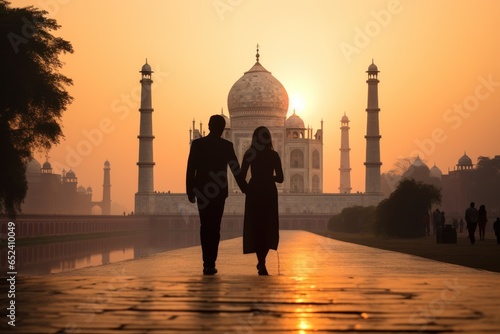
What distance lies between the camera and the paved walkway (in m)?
Result: 3.67

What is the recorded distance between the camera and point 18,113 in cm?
2403

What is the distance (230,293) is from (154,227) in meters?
58.3

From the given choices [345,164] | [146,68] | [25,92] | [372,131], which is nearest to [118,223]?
[146,68]

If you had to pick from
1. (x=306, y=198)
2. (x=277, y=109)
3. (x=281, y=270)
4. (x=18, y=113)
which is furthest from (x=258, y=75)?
(x=281, y=270)

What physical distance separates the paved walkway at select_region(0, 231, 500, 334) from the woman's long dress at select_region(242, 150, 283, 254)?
3.48ft

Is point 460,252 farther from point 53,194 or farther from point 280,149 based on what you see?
point 53,194

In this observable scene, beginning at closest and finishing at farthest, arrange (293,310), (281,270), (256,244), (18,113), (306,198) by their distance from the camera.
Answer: (293,310)
(256,244)
(281,270)
(18,113)
(306,198)

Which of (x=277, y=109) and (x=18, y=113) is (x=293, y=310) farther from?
(x=277, y=109)

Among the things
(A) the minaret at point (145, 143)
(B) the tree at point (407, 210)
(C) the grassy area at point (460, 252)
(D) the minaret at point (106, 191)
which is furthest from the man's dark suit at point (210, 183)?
Answer: (D) the minaret at point (106, 191)

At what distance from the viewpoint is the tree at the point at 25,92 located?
23.1 m

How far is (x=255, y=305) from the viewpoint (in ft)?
14.7

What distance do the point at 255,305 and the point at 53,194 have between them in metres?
91.8

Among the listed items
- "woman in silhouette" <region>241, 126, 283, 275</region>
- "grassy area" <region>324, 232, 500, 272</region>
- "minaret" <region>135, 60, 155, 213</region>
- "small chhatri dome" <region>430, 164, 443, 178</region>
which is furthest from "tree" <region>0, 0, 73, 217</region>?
"small chhatri dome" <region>430, 164, 443, 178</region>

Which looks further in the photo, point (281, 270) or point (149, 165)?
point (149, 165)
